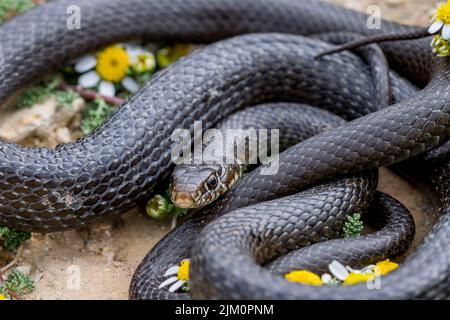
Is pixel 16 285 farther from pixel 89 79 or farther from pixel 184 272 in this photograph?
pixel 89 79

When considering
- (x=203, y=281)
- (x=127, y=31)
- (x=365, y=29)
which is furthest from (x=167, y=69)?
(x=203, y=281)

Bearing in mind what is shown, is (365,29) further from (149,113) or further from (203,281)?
(203,281)

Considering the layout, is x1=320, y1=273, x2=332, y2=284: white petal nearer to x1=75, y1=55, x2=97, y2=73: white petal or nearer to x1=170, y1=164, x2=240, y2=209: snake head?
x1=170, y1=164, x2=240, y2=209: snake head

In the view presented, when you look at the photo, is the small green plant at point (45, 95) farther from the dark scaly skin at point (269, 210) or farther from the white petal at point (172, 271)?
the white petal at point (172, 271)

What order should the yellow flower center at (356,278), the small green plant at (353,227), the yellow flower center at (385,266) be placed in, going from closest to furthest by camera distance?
the yellow flower center at (356,278) → the yellow flower center at (385,266) → the small green plant at (353,227)

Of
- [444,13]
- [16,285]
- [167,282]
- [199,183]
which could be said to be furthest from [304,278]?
[444,13]

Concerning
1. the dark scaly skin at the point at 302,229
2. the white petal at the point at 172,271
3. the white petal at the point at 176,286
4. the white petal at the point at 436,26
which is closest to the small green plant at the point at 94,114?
the dark scaly skin at the point at 302,229
